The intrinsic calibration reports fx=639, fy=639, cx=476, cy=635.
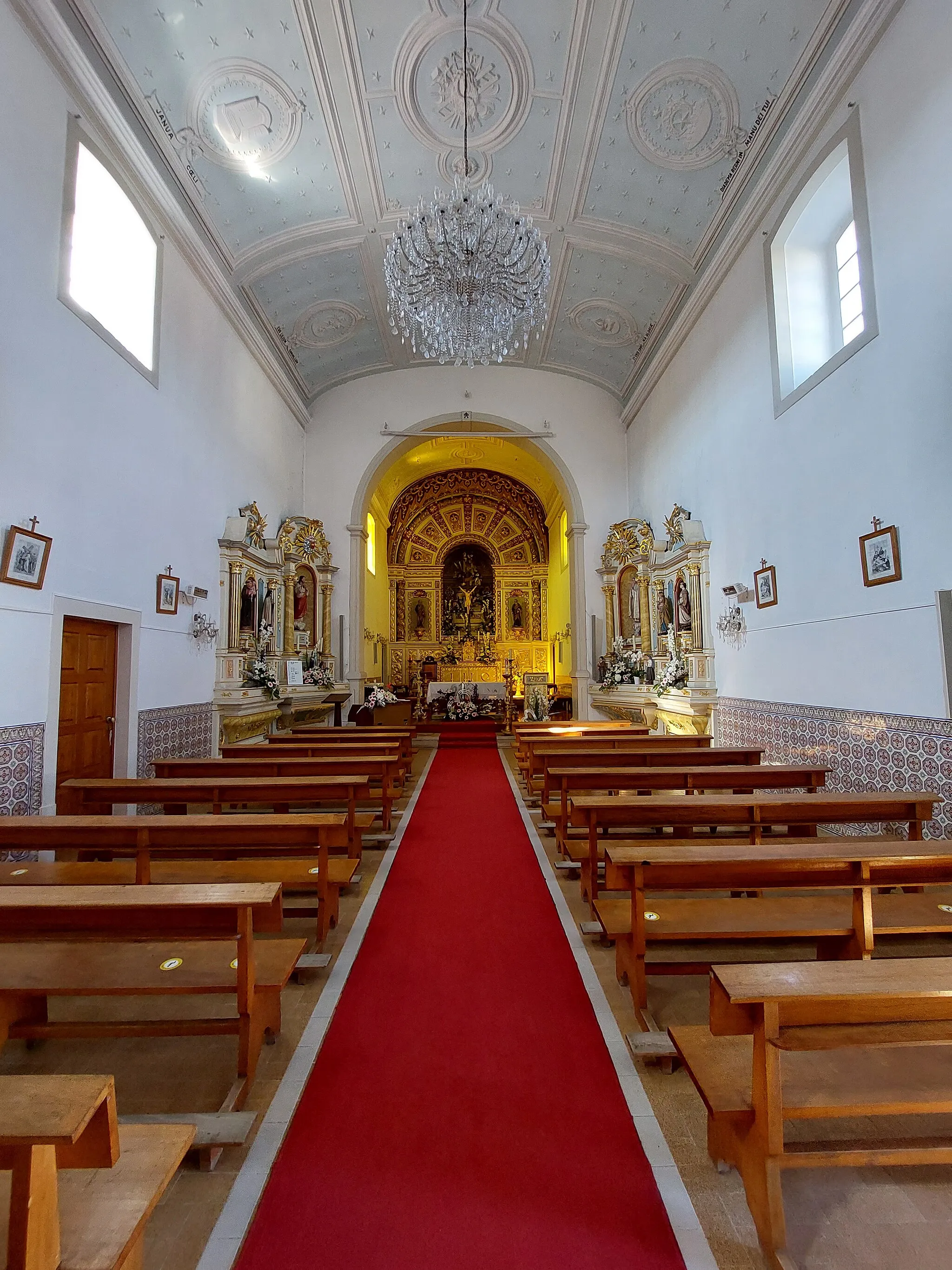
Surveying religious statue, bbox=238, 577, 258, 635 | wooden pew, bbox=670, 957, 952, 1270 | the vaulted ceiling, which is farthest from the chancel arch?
wooden pew, bbox=670, 957, 952, 1270

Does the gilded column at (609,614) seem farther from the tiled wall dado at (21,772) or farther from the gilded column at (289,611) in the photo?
the tiled wall dado at (21,772)

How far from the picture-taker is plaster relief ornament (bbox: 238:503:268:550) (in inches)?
348

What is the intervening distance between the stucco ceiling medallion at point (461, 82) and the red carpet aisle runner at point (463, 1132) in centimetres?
770

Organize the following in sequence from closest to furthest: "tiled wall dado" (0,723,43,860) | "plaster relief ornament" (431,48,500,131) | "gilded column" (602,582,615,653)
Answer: "tiled wall dado" (0,723,43,860) → "plaster relief ornament" (431,48,500,131) → "gilded column" (602,582,615,653)

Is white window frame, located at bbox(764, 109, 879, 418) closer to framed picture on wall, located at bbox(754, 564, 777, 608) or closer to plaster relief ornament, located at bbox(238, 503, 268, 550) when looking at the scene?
framed picture on wall, located at bbox(754, 564, 777, 608)

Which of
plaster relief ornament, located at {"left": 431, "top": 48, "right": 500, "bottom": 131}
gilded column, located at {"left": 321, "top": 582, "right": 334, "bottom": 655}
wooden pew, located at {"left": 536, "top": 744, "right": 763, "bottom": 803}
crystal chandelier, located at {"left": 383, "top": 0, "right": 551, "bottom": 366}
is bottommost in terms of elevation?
wooden pew, located at {"left": 536, "top": 744, "right": 763, "bottom": 803}

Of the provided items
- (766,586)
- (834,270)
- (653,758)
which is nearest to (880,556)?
(766,586)

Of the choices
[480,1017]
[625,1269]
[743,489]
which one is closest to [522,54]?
[743,489]

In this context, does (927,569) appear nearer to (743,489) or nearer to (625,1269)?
(743,489)

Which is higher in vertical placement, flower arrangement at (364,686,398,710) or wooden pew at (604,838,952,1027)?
flower arrangement at (364,686,398,710)

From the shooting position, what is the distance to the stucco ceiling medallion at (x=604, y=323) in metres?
10.1

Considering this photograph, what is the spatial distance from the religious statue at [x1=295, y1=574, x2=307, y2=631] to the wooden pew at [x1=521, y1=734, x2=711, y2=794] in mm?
5812

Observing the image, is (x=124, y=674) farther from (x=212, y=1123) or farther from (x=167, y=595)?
(x=212, y=1123)

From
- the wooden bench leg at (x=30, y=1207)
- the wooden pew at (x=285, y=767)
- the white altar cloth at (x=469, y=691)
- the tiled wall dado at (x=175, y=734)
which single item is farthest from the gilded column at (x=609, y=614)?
the wooden bench leg at (x=30, y=1207)
